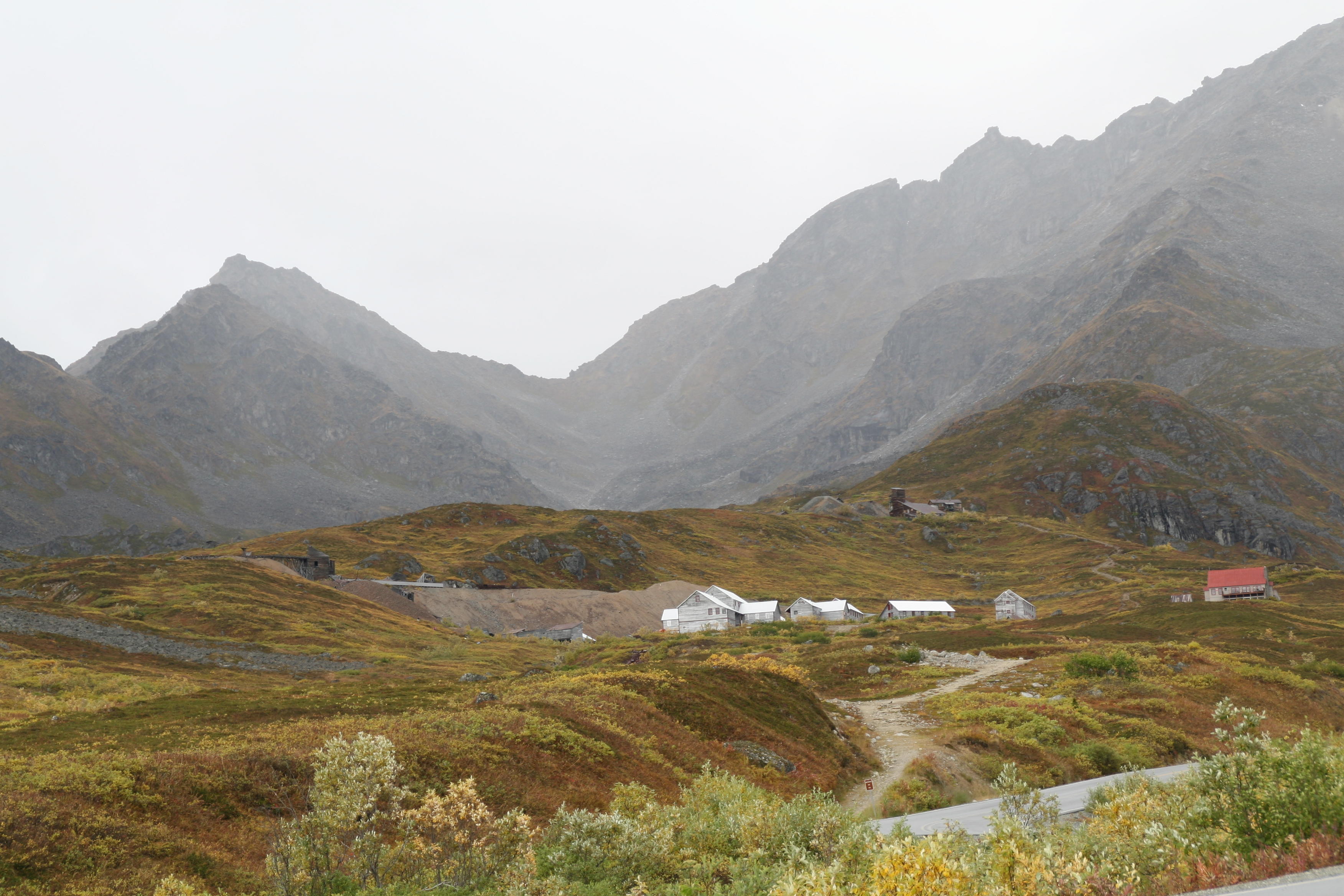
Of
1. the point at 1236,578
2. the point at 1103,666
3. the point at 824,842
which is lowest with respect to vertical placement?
the point at 1236,578

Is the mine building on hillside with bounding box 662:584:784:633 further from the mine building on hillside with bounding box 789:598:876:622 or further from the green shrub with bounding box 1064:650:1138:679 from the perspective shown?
the green shrub with bounding box 1064:650:1138:679

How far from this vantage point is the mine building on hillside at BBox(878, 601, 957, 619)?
107375mm

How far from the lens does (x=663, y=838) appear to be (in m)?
13.8

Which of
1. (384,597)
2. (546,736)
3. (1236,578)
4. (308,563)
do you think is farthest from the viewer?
(308,563)

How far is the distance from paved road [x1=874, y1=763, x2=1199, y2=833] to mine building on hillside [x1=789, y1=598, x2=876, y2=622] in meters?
83.0

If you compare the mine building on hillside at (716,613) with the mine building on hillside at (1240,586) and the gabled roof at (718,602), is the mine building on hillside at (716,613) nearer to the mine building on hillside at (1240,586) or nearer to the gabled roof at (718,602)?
the gabled roof at (718,602)

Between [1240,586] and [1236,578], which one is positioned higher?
[1236,578]

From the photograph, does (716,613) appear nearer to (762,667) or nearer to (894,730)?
(762,667)

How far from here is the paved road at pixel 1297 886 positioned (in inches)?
283

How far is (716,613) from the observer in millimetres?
106875

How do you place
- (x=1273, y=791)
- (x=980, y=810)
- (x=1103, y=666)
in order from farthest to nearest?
(x=1103, y=666) → (x=980, y=810) → (x=1273, y=791)

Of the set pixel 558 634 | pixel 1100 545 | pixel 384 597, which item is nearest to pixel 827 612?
pixel 558 634

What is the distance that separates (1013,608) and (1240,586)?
94.3 ft

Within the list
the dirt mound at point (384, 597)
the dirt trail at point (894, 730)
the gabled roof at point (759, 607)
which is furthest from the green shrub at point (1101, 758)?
the dirt mound at point (384, 597)
